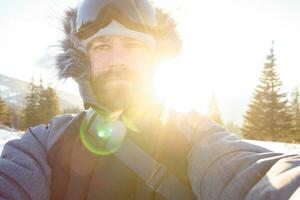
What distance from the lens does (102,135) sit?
2961 millimetres

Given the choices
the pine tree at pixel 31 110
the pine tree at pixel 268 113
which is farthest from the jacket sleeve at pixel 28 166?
the pine tree at pixel 31 110

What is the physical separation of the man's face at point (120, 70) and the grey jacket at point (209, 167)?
0.49 m

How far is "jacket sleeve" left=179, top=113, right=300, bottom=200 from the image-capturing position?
1410 mm

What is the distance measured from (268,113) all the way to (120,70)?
96.0ft

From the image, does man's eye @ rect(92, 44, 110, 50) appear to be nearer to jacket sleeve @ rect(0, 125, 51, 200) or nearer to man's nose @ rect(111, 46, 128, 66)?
man's nose @ rect(111, 46, 128, 66)

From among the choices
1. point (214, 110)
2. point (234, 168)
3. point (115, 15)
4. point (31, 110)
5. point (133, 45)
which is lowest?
point (31, 110)

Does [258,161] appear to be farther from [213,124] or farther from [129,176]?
[129,176]

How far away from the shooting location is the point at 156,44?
136 inches

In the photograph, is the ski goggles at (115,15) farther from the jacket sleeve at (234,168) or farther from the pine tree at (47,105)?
the pine tree at (47,105)

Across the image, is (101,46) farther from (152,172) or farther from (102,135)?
(152,172)

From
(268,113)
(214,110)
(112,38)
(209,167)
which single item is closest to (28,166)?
(209,167)

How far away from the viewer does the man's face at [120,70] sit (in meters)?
3.07

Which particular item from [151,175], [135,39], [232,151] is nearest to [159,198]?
[151,175]

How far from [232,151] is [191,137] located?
20.0 inches
